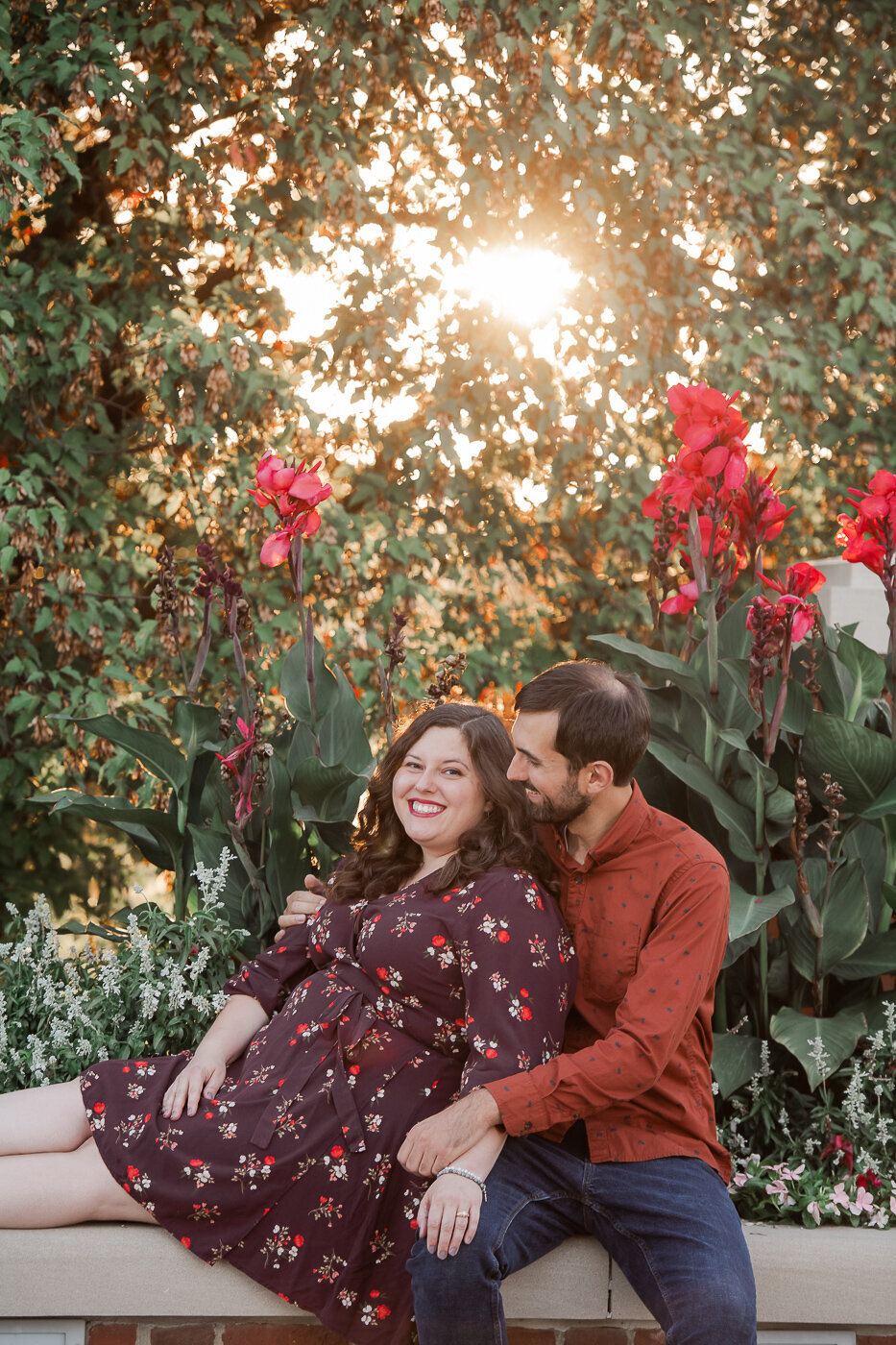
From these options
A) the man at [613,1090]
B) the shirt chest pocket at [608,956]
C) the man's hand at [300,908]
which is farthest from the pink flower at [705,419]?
the man's hand at [300,908]

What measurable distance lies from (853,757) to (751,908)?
355mm

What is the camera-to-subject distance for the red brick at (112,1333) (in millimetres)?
1969

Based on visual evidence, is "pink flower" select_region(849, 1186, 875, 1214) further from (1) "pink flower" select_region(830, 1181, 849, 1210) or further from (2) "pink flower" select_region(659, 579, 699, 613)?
(2) "pink flower" select_region(659, 579, 699, 613)

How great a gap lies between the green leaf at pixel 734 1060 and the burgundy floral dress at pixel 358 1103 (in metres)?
0.47

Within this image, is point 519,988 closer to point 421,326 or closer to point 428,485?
point 428,485

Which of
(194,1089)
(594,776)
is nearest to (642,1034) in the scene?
(594,776)

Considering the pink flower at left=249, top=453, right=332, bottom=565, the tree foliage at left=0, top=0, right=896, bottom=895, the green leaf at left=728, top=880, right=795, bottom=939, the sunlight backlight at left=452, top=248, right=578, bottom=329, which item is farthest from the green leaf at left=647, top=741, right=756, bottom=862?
the sunlight backlight at left=452, top=248, right=578, bottom=329

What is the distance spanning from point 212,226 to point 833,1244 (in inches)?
151

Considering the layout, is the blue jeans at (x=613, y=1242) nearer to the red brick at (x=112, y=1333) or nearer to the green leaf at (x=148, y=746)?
the red brick at (x=112, y=1333)

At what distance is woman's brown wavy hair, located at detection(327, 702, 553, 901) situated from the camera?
2.02 metres

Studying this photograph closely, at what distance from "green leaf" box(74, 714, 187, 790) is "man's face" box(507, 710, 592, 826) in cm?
93

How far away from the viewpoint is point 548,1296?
1913 mm

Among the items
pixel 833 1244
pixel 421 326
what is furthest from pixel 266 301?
pixel 833 1244

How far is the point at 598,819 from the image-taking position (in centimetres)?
201
